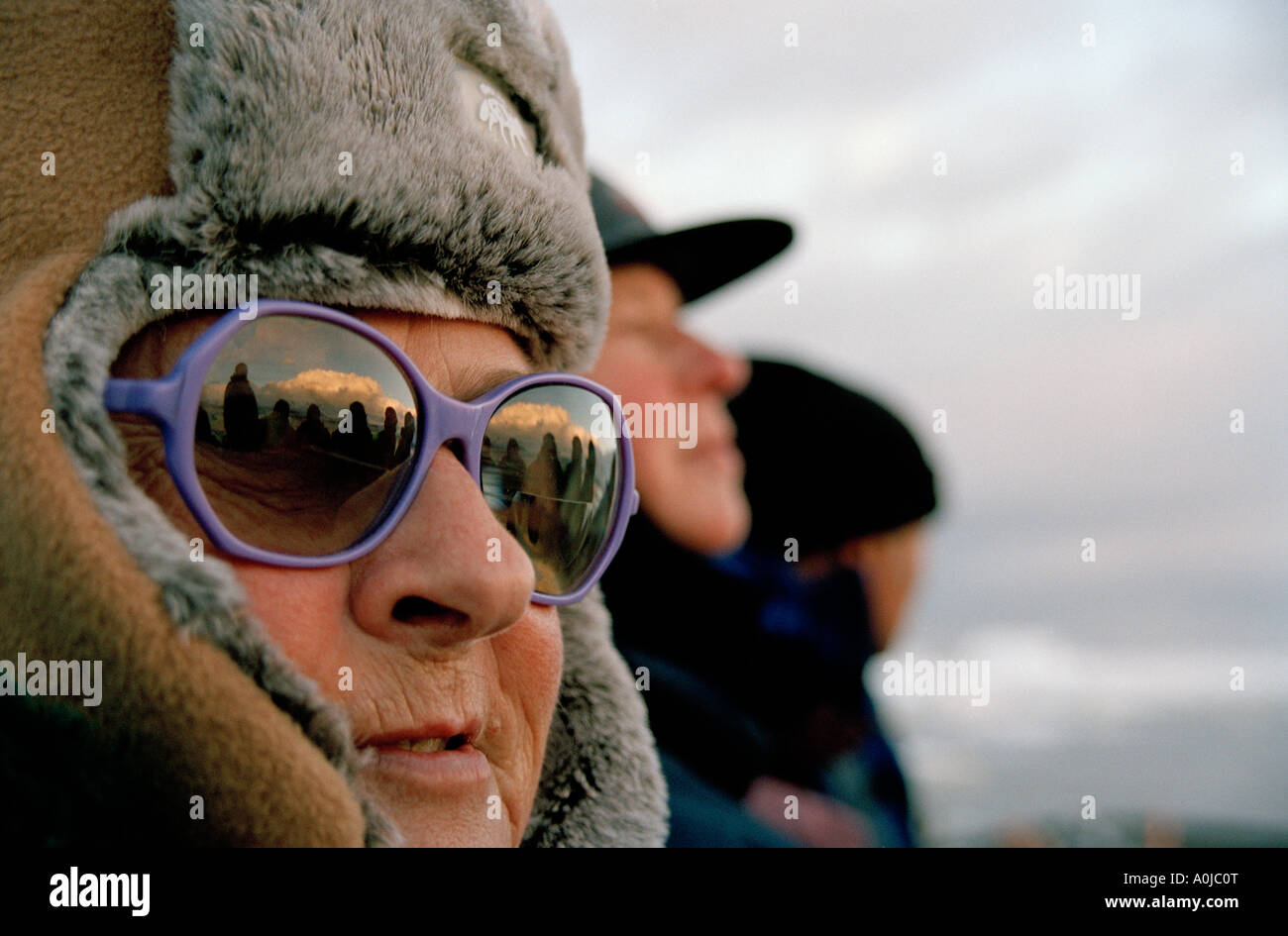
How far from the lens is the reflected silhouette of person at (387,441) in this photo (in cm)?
128

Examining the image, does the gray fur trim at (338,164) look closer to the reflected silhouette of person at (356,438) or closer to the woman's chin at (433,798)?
the reflected silhouette of person at (356,438)

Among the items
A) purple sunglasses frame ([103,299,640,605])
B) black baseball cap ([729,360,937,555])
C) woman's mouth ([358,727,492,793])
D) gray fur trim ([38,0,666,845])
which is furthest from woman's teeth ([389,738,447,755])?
black baseball cap ([729,360,937,555])

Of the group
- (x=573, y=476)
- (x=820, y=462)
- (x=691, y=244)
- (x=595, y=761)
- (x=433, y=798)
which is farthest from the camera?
(x=820, y=462)

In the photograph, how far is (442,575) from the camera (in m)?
1.27

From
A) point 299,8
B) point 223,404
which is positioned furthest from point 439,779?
point 299,8

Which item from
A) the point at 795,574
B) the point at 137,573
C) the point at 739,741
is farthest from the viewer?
the point at 795,574

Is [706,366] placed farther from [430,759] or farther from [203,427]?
[203,427]

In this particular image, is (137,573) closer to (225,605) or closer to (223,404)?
(225,605)

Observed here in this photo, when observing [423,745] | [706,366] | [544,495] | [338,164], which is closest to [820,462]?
[706,366]

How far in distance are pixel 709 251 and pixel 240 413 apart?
1933 millimetres

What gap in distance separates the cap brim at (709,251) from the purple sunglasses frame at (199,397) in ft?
4.56

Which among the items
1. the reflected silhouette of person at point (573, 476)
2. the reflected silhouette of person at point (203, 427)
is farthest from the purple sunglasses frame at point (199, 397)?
the reflected silhouette of person at point (573, 476)
